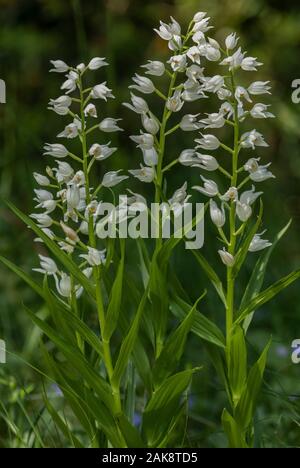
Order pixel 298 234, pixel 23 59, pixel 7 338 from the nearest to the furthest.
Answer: pixel 7 338, pixel 298 234, pixel 23 59

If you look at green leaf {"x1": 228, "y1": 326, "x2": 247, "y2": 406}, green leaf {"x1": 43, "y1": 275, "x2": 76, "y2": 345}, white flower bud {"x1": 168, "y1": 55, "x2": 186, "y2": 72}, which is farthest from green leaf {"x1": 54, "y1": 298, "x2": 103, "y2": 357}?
white flower bud {"x1": 168, "y1": 55, "x2": 186, "y2": 72}

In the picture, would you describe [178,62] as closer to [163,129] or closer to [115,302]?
[163,129]

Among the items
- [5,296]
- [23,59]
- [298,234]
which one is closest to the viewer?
[5,296]

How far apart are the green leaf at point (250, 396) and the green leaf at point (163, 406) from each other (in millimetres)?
105

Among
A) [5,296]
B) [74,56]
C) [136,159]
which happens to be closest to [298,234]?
[136,159]

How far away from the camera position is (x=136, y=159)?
4.07 meters

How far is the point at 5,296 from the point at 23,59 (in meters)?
1.62

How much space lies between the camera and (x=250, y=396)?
64.9 inches

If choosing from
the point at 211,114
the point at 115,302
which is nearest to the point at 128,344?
the point at 115,302

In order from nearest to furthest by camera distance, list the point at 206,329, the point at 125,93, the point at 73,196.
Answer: the point at 73,196, the point at 206,329, the point at 125,93

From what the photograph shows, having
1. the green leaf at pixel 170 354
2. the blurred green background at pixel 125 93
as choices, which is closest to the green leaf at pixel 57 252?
the green leaf at pixel 170 354

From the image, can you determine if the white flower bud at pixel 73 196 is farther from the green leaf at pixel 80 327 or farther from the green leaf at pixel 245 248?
the green leaf at pixel 245 248

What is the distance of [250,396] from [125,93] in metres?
2.64

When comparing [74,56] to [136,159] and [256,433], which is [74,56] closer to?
[136,159]
